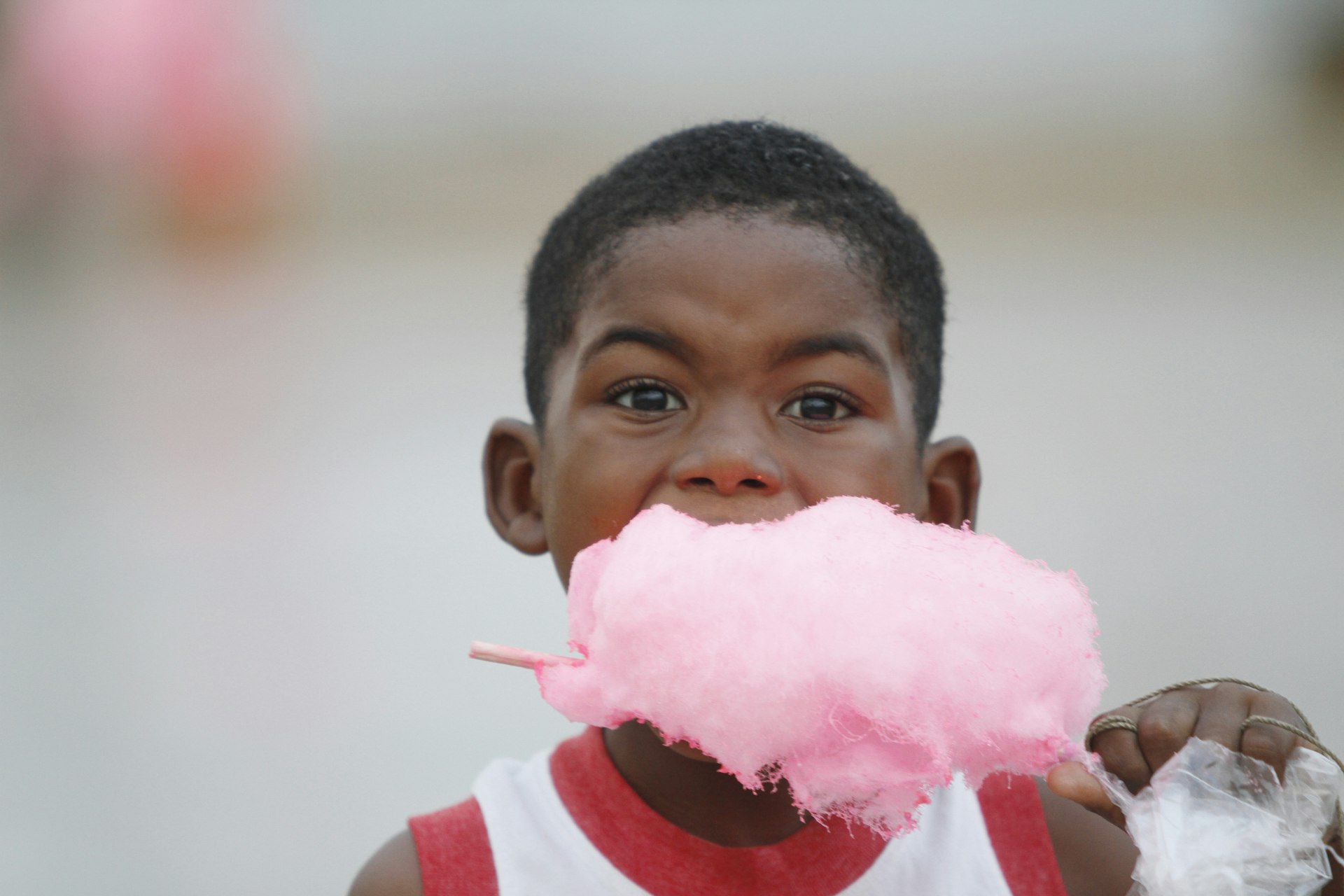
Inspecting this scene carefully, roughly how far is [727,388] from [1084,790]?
480 mm

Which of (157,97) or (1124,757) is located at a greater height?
(157,97)

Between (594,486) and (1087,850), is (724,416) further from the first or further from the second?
(1087,850)

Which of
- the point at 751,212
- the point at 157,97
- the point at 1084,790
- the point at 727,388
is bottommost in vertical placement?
the point at 1084,790

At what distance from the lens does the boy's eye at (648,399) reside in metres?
1.25

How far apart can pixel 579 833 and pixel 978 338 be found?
329cm

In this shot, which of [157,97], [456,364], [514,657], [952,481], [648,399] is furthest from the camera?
[157,97]

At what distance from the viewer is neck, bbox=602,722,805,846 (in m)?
1.30

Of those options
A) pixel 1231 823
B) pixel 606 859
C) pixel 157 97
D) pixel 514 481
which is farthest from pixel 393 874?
pixel 157 97

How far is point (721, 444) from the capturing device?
3.80 feet

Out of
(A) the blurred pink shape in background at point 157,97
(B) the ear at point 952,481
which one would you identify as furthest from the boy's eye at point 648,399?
(A) the blurred pink shape in background at point 157,97

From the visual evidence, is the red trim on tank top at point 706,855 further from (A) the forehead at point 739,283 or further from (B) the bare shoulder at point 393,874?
(A) the forehead at point 739,283

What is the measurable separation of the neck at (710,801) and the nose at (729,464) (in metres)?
0.31

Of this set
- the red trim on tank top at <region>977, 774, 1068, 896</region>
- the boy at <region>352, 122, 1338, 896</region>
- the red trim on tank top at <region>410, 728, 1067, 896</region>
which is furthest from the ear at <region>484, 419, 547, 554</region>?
the red trim on tank top at <region>977, 774, 1068, 896</region>

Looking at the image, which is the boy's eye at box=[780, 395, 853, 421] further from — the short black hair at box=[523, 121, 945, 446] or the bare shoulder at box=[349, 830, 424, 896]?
the bare shoulder at box=[349, 830, 424, 896]
